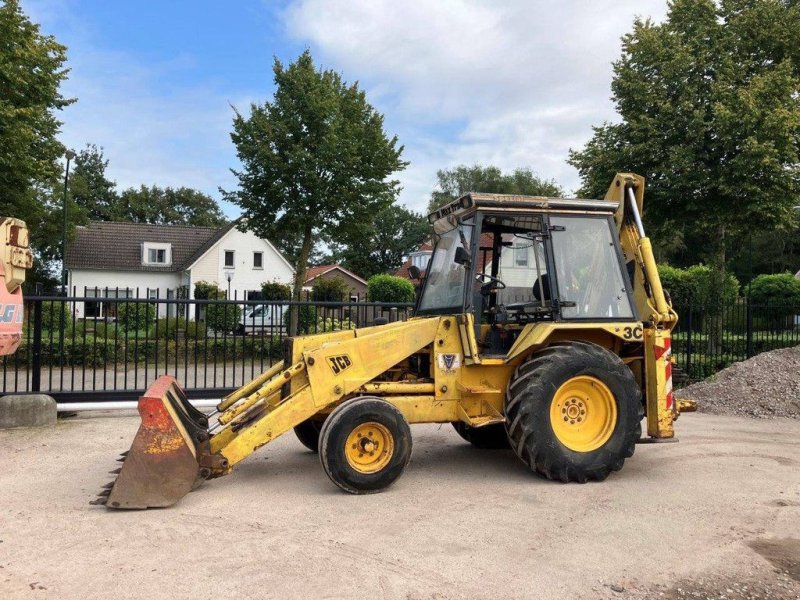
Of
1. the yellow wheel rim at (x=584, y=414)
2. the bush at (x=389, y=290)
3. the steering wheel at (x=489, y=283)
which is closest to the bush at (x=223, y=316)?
the steering wheel at (x=489, y=283)

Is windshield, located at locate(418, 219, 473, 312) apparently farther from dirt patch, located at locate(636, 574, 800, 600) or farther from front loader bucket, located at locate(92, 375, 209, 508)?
dirt patch, located at locate(636, 574, 800, 600)

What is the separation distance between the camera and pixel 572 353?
5789 millimetres

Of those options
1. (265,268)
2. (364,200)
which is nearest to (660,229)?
(364,200)

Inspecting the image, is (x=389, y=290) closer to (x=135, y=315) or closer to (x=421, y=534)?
(x=135, y=315)

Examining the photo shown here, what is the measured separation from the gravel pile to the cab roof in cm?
539

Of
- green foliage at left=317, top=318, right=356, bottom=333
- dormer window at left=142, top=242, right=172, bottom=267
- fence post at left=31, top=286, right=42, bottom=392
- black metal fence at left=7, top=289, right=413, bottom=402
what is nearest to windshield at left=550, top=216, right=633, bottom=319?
black metal fence at left=7, top=289, right=413, bottom=402

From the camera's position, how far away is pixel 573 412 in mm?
5895

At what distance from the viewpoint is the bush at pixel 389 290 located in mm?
32125

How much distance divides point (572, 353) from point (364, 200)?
659 inches

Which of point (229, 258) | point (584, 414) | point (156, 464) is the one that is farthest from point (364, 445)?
point (229, 258)

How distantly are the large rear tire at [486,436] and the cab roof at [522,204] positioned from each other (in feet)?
7.85

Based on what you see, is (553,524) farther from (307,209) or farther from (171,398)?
(307,209)

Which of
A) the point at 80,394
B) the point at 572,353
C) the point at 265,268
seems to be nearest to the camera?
the point at 572,353

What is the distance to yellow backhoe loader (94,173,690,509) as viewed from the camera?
5.27 metres
